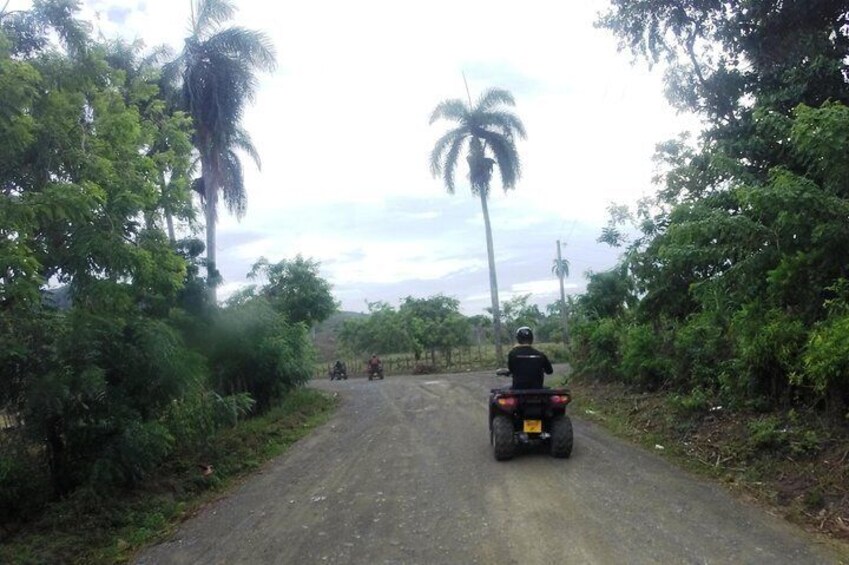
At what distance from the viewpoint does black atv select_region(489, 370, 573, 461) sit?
316 inches

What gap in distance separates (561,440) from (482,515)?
2.34m

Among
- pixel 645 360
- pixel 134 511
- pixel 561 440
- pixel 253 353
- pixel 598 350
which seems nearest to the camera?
pixel 134 511

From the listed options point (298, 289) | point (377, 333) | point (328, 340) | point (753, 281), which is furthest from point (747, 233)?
point (328, 340)

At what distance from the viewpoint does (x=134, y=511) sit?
759 centimetres

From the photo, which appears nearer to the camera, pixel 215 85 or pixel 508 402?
pixel 508 402

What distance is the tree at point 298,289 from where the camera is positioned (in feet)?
71.6

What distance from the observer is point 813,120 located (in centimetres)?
697

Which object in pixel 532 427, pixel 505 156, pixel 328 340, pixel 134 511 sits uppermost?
pixel 505 156

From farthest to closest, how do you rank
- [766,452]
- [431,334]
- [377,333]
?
[377,333], [431,334], [766,452]

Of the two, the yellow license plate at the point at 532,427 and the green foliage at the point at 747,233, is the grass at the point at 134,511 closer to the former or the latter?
the yellow license plate at the point at 532,427

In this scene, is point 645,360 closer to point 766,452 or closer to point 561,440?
point 561,440

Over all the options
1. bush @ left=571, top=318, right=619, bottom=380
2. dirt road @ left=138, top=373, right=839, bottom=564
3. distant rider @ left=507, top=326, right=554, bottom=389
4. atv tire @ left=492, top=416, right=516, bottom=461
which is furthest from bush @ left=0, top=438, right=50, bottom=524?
bush @ left=571, top=318, right=619, bottom=380

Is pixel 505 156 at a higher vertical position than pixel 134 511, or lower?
higher

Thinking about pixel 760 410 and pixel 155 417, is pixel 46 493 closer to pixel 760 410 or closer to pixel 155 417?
pixel 155 417
